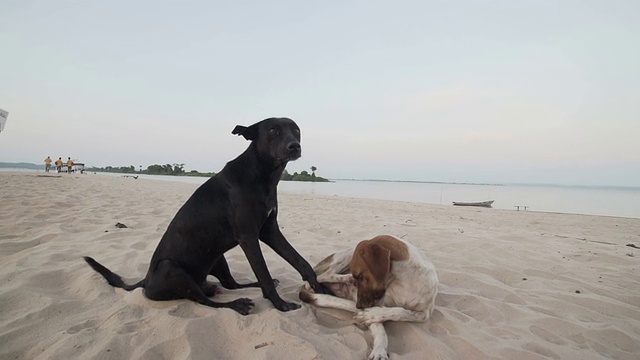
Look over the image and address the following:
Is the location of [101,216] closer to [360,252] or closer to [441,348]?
[360,252]

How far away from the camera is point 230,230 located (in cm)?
268

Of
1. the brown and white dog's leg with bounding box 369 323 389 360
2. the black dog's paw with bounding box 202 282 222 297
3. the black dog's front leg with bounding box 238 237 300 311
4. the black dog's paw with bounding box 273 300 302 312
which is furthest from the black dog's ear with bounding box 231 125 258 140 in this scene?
the brown and white dog's leg with bounding box 369 323 389 360

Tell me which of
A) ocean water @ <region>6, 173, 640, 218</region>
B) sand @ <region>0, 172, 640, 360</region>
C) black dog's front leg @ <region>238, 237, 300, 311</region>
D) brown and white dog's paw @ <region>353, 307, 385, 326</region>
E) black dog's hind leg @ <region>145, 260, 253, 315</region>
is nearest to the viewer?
sand @ <region>0, 172, 640, 360</region>

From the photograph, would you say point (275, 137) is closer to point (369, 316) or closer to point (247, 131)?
point (247, 131)

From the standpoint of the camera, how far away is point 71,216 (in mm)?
5824

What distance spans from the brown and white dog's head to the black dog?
19.3 inches

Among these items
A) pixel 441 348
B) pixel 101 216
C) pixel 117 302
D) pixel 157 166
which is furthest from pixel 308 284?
pixel 157 166

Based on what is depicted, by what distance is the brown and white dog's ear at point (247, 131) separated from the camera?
2939 millimetres

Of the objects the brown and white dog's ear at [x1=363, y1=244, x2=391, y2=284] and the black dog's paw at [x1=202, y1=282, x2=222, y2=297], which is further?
the black dog's paw at [x1=202, y1=282, x2=222, y2=297]

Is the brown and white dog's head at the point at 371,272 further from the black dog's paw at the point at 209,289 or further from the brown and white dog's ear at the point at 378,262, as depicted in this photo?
the black dog's paw at the point at 209,289

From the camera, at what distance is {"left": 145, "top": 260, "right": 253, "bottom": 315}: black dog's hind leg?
245 cm

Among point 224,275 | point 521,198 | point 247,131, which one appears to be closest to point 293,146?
point 247,131

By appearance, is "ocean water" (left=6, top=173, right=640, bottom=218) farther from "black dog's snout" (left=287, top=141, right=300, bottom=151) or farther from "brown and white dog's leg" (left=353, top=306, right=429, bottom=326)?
"black dog's snout" (left=287, top=141, right=300, bottom=151)

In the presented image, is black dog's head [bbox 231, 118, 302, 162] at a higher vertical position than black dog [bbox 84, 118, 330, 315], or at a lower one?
higher
